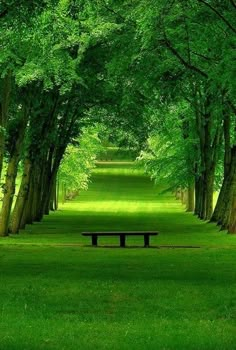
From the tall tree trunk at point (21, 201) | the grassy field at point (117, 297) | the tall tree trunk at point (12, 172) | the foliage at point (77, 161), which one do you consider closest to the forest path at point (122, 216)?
the tall tree trunk at point (21, 201)

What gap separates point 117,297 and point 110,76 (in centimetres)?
1838

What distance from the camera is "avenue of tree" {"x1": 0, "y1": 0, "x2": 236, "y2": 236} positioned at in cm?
2442

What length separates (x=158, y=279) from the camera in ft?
63.3

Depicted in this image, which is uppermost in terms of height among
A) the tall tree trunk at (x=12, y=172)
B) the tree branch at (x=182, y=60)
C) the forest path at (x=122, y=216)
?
the tree branch at (x=182, y=60)

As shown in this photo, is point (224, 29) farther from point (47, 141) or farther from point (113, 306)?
point (47, 141)

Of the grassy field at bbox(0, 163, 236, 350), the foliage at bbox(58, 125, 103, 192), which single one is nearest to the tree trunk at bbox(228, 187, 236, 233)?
the grassy field at bbox(0, 163, 236, 350)

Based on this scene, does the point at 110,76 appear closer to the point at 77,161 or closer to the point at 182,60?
the point at 182,60

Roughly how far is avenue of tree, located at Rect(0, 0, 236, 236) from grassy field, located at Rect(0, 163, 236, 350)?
17.9 ft

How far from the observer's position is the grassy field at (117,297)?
39.1 ft

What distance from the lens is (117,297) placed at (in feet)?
52.7

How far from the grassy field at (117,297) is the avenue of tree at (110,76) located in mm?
5465

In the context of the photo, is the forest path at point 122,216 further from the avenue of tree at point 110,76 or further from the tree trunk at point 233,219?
the avenue of tree at point 110,76

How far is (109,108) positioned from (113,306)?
2812 centimetres

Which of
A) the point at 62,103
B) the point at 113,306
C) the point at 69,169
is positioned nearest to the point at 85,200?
Result: the point at 69,169
